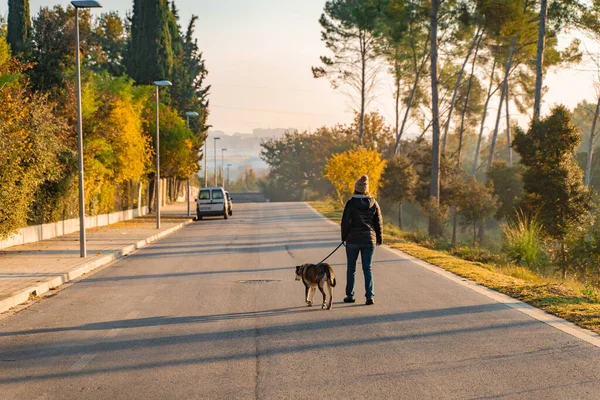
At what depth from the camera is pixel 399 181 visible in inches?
2039

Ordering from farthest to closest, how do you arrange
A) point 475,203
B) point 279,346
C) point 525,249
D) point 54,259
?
point 475,203, point 525,249, point 54,259, point 279,346

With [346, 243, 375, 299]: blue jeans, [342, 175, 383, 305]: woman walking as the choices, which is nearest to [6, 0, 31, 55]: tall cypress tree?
[342, 175, 383, 305]: woman walking

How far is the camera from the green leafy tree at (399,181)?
5169cm

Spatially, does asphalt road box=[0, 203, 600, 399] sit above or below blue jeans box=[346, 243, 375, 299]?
below

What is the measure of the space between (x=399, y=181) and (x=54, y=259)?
35042 mm

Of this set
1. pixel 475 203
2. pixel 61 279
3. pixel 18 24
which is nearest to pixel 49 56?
pixel 18 24

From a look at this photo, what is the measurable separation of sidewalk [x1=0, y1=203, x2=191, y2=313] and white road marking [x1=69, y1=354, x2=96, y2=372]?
13.2 feet

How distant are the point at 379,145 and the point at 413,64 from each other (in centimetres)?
3494

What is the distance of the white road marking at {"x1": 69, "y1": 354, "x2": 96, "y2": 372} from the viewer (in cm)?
754

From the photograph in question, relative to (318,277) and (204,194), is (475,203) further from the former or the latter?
(318,277)

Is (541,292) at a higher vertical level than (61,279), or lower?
higher

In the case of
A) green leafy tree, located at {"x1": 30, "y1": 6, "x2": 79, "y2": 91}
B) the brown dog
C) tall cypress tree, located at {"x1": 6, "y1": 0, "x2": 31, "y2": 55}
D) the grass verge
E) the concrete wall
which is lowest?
the concrete wall

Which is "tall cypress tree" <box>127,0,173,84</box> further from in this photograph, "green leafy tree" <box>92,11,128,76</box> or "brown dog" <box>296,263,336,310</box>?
"brown dog" <box>296,263,336,310</box>

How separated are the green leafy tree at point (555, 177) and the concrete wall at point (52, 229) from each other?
17.3 m
